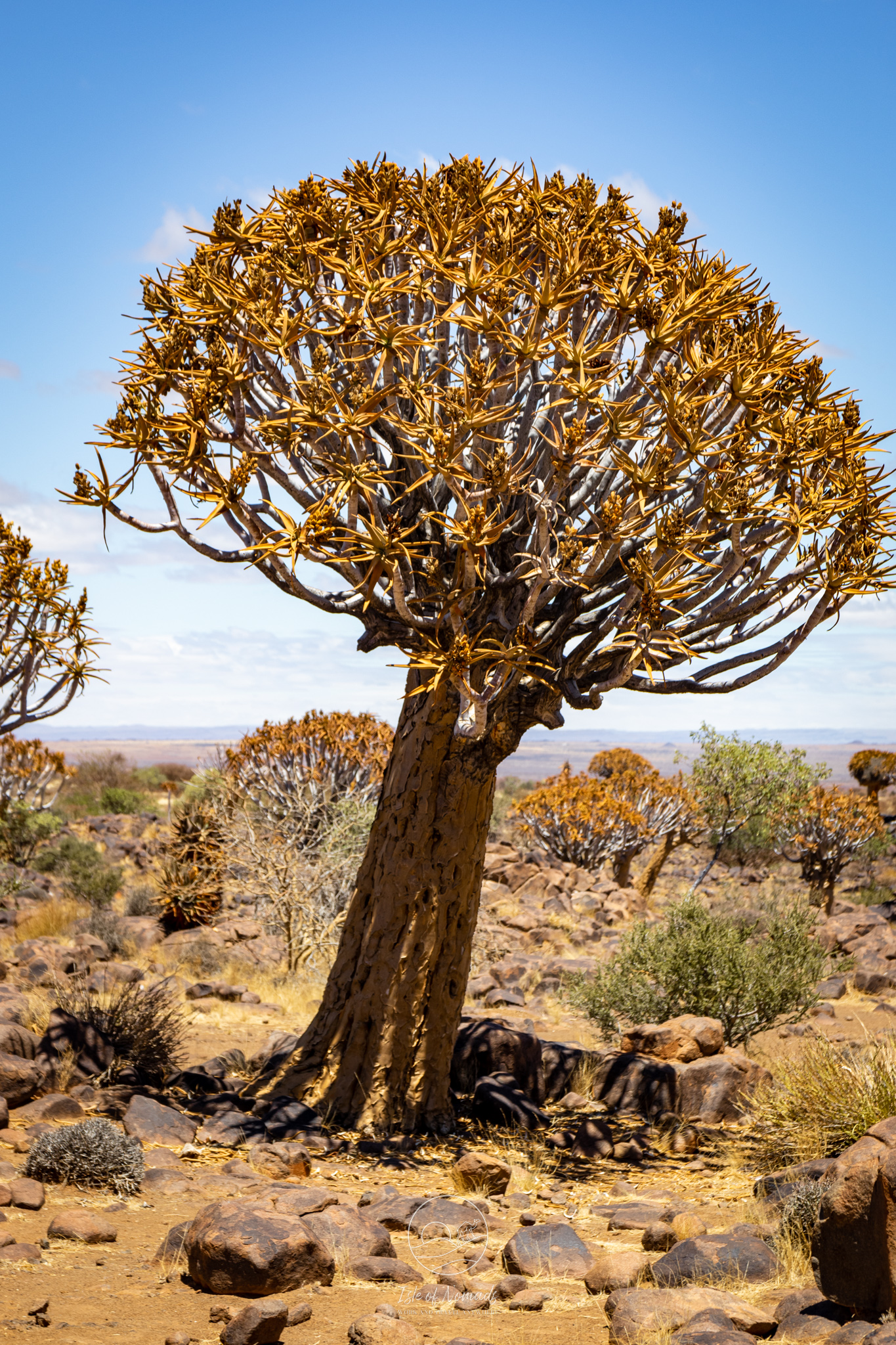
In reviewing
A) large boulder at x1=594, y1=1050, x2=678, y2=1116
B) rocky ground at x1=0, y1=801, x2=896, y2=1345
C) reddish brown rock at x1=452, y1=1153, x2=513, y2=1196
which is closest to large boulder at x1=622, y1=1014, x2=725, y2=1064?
rocky ground at x1=0, y1=801, x2=896, y2=1345

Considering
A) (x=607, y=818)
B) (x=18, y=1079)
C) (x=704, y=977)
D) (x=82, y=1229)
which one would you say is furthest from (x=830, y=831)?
(x=82, y=1229)

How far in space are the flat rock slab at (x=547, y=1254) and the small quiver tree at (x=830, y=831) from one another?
2127 cm

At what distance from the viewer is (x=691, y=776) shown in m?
20.1

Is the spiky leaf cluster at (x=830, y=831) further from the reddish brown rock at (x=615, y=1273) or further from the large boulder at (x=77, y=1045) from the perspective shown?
the reddish brown rock at (x=615, y=1273)

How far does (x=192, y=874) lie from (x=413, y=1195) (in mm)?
11270

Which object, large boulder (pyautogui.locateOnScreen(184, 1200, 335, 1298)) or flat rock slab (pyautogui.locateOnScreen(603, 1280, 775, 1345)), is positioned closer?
flat rock slab (pyautogui.locateOnScreen(603, 1280, 775, 1345))

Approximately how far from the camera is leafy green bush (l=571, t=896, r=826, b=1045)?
33.8ft

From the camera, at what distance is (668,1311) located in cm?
430

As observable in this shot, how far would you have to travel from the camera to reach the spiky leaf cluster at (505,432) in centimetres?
659

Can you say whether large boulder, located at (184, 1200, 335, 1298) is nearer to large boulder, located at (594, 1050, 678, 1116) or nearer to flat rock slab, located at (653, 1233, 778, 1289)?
flat rock slab, located at (653, 1233, 778, 1289)

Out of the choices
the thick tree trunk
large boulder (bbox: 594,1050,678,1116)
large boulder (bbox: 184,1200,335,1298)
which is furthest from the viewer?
large boulder (bbox: 594,1050,678,1116)

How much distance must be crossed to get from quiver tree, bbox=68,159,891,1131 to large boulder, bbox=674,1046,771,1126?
7.36 feet

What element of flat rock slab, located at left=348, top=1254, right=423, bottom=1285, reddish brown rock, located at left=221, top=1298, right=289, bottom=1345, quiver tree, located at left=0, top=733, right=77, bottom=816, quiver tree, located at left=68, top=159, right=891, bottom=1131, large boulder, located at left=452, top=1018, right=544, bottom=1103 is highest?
quiver tree, located at left=68, top=159, right=891, bottom=1131

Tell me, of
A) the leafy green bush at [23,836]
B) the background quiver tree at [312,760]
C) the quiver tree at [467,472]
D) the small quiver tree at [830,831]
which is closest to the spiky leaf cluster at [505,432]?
the quiver tree at [467,472]
